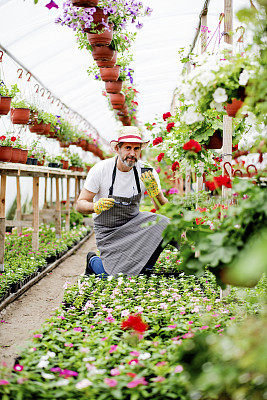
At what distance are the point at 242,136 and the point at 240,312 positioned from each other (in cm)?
120

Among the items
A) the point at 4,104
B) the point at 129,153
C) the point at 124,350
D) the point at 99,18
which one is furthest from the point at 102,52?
the point at 124,350

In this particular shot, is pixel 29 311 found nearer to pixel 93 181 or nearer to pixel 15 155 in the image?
pixel 93 181

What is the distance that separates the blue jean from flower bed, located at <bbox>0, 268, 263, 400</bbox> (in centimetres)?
55

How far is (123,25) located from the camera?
3.16 m

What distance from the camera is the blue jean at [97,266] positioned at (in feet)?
10.6

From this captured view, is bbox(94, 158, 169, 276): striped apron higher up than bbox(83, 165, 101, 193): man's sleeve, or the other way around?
bbox(83, 165, 101, 193): man's sleeve

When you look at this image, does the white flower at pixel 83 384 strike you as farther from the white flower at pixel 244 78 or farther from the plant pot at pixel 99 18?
the plant pot at pixel 99 18

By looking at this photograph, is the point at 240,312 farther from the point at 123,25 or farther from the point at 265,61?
the point at 123,25

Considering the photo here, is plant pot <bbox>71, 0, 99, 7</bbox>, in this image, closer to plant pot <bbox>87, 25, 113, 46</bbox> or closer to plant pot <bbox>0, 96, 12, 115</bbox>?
plant pot <bbox>87, 25, 113, 46</bbox>

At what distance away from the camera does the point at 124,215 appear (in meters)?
3.16

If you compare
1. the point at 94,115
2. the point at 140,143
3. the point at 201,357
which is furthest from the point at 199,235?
the point at 94,115

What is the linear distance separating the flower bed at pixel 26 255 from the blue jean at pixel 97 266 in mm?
649

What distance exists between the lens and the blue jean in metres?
3.22

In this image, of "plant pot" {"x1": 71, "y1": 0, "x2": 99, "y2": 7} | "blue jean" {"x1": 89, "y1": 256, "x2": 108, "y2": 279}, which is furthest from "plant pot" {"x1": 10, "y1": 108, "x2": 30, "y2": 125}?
"plant pot" {"x1": 71, "y1": 0, "x2": 99, "y2": 7}
